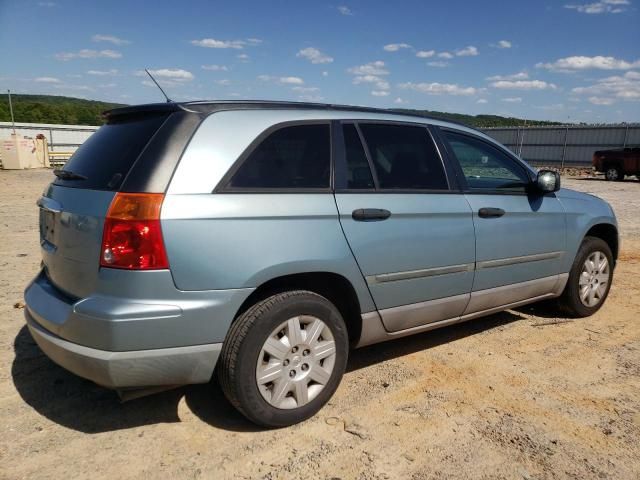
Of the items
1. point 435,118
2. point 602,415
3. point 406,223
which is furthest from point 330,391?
point 435,118

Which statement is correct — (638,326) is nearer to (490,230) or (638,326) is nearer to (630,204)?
(490,230)

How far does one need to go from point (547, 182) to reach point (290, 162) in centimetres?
226

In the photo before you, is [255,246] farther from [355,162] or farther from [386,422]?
[386,422]

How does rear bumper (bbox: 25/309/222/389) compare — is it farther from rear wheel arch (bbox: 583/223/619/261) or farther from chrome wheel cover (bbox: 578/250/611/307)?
rear wheel arch (bbox: 583/223/619/261)

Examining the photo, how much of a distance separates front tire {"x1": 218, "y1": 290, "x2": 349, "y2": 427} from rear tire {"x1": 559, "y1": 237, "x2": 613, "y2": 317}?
259 centimetres

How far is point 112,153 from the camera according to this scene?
8.95ft

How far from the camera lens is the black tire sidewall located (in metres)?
4.50

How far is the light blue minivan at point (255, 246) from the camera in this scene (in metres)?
2.37

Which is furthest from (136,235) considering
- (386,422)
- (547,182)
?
(547,182)

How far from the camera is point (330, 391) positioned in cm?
296

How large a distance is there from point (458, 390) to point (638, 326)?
91.3 inches

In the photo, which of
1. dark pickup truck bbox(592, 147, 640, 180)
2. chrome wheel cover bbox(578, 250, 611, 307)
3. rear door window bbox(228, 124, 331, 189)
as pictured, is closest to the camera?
rear door window bbox(228, 124, 331, 189)

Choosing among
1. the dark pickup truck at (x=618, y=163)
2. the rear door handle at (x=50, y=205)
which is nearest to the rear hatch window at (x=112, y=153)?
the rear door handle at (x=50, y=205)

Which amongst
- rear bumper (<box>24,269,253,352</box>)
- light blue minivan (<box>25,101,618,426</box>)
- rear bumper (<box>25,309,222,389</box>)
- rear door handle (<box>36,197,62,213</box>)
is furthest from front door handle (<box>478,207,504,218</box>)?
rear door handle (<box>36,197,62,213</box>)
